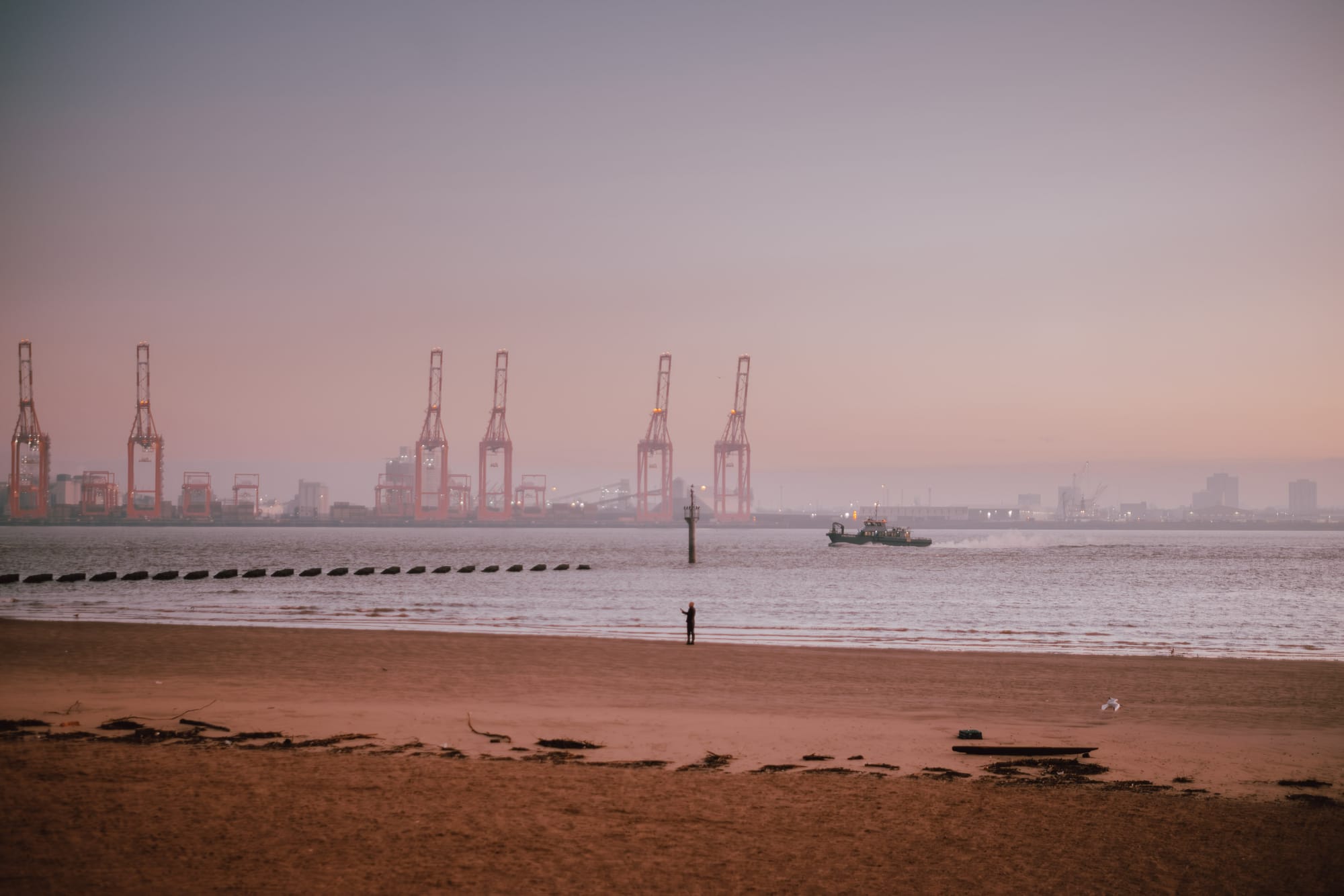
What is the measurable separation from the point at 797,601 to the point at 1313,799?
3078 cm

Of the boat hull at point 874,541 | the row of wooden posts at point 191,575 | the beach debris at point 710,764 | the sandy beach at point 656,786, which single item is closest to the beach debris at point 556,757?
the sandy beach at point 656,786

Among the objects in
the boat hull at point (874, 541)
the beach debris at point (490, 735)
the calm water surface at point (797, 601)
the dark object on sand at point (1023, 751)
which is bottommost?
the boat hull at point (874, 541)

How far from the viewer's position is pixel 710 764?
10070mm

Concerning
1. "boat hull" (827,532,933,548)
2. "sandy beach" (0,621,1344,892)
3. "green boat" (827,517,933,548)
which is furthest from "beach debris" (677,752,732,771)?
"boat hull" (827,532,933,548)

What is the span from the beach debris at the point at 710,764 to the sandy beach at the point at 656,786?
0.40ft

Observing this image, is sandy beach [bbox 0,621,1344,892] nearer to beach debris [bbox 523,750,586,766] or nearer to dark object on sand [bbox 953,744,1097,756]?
beach debris [bbox 523,750,586,766]

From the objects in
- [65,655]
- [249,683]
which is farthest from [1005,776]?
[65,655]

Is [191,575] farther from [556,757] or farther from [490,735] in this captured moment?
[556,757]

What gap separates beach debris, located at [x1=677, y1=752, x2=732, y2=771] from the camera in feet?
32.1

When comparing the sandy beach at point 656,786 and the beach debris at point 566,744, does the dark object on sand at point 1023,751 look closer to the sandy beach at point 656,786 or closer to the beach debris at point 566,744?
the sandy beach at point 656,786

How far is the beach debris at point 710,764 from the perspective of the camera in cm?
979

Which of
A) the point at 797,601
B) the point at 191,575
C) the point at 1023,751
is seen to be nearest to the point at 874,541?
the point at 797,601

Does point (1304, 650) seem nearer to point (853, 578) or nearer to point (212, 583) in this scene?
point (853, 578)

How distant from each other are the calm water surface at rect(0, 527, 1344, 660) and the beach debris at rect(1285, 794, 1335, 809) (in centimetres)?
1376
